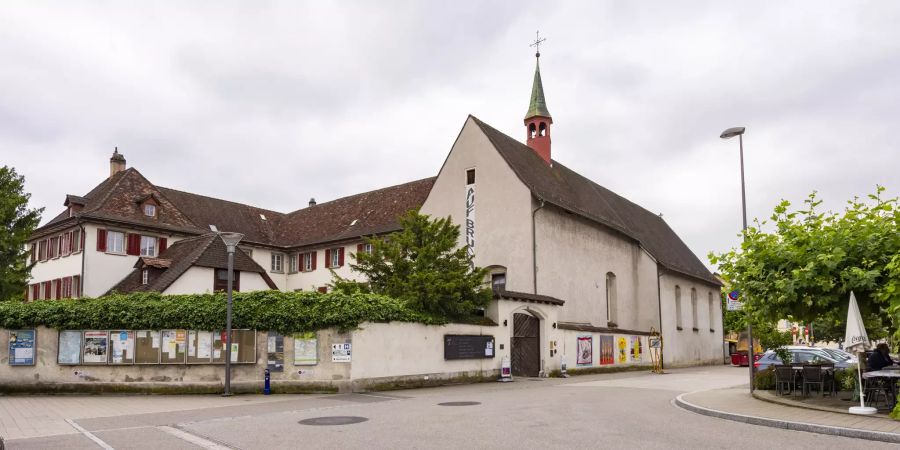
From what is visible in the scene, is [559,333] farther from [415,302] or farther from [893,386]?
[893,386]

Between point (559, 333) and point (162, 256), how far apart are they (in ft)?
77.0

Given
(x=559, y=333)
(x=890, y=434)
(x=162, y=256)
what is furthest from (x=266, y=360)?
(x=162, y=256)

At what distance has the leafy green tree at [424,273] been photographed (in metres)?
22.6

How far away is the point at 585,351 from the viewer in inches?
1208

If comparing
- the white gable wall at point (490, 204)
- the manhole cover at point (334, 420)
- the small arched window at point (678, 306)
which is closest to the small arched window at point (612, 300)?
the small arched window at point (678, 306)

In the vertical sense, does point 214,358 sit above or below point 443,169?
below

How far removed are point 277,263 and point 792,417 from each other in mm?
40856

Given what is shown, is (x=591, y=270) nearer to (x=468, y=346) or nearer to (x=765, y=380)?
(x=468, y=346)

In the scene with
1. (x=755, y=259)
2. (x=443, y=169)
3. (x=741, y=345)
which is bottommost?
(x=741, y=345)

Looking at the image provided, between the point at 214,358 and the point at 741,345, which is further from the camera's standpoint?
the point at 741,345

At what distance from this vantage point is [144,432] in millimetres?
12289

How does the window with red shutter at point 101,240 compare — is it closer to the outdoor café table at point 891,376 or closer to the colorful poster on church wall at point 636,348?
the colorful poster on church wall at point 636,348

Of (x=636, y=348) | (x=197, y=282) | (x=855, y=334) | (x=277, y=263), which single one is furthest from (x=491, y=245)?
(x=277, y=263)

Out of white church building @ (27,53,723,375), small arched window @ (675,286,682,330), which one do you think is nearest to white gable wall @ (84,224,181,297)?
white church building @ (27,53,723,375)
